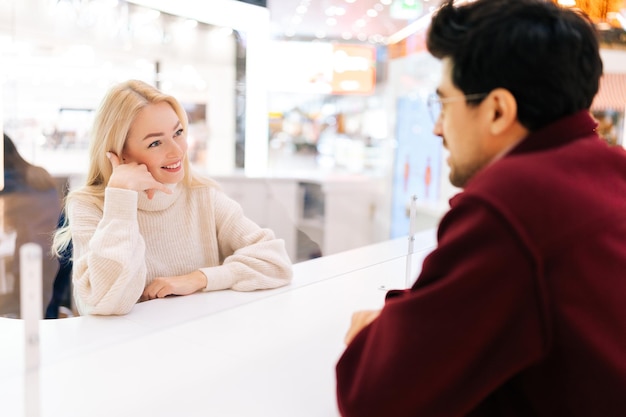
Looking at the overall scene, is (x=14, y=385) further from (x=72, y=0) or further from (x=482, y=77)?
(x=72, y=0)

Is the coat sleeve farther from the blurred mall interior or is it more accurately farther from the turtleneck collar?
the turtleneck collar

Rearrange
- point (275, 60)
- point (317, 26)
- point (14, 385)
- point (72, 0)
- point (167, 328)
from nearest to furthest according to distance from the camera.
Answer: point (14, 385)
point (167, 328)
point (72, 0)
point (275, 60)
point (317, 26)

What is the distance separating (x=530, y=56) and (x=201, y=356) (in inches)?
29.6

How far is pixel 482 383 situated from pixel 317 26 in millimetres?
7095

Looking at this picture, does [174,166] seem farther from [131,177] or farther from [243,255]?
[243,255]

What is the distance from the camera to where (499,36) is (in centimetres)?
76

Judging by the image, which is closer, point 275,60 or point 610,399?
point 610,399

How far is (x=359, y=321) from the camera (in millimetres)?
896

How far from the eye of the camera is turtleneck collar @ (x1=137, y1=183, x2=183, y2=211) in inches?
64.4

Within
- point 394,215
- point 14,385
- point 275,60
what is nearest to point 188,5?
point 14,385

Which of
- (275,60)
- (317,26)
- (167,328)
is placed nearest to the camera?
(167,328)

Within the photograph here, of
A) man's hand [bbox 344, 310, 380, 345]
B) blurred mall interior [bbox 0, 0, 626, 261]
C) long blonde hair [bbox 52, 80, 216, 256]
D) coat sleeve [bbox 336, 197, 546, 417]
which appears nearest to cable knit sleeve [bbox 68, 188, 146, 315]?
long blonde hair [bbox 52, 80, 216, 256]

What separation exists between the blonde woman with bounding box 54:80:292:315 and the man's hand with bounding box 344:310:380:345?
69cm

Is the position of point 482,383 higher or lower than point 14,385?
higher
